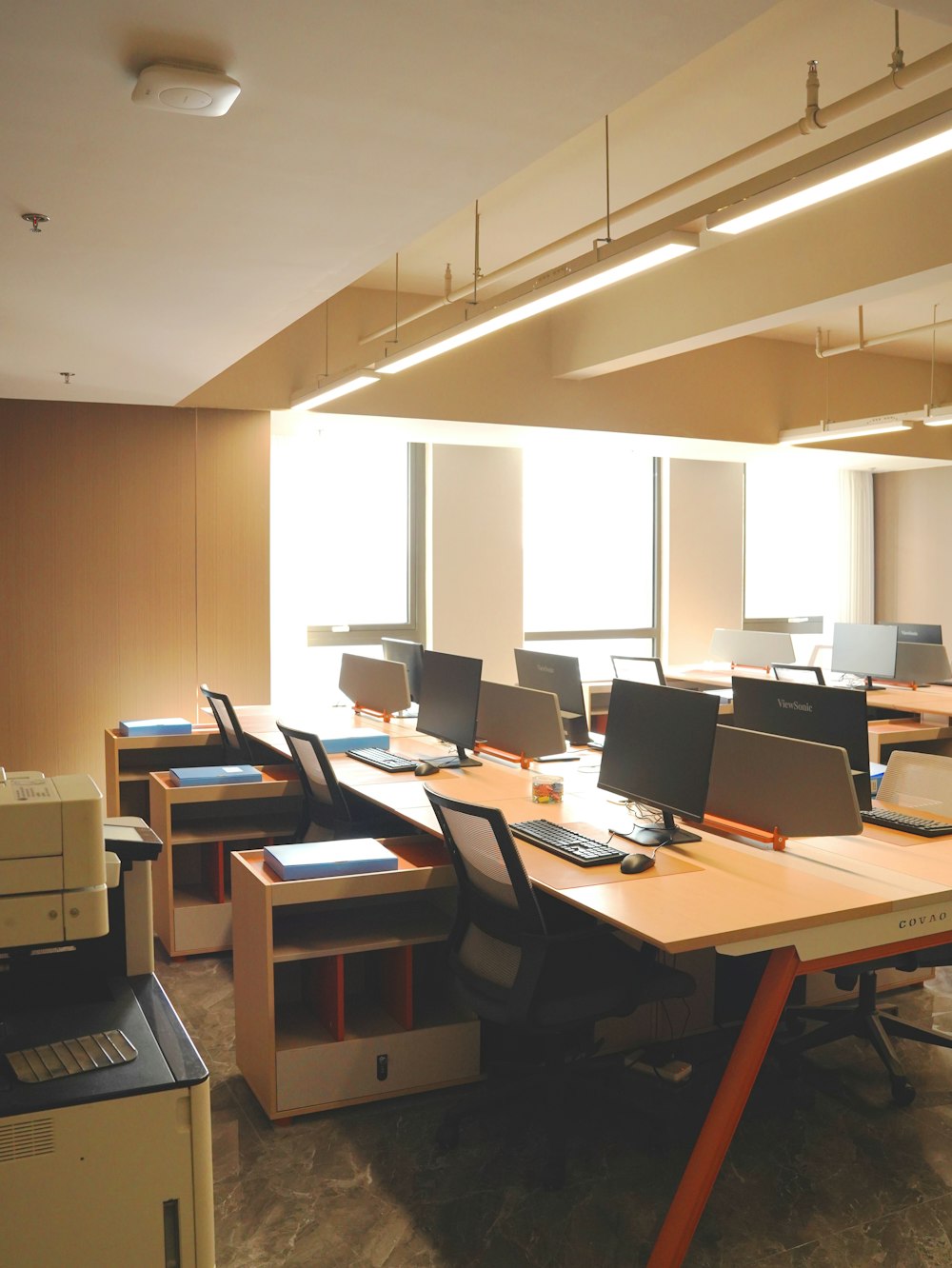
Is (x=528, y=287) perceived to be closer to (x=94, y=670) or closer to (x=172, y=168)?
(x=172, y=168)

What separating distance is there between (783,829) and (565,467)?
19.6ft

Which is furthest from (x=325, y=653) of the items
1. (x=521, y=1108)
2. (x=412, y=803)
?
(x=521, y=1108)

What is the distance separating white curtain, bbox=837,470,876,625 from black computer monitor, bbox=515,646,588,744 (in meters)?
5.71

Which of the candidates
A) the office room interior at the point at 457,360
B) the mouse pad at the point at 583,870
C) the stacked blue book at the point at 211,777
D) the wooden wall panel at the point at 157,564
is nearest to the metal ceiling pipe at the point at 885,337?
the office room interior at the point at 457,360

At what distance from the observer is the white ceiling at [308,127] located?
196 centimetres

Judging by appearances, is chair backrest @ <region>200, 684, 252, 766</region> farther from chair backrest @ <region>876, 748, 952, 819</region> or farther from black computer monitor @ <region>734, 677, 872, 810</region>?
chair backrest @ <region>876, 748, 952, 819</region>

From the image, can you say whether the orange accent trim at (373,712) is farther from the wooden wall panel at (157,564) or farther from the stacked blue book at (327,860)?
the stacked blue book at (327,860)

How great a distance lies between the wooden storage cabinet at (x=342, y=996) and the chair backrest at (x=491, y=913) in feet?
0.88

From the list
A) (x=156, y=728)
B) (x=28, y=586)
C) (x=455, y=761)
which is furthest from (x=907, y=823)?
(x=28, y=586)

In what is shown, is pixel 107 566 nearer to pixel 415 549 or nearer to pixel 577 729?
pixel 415 549

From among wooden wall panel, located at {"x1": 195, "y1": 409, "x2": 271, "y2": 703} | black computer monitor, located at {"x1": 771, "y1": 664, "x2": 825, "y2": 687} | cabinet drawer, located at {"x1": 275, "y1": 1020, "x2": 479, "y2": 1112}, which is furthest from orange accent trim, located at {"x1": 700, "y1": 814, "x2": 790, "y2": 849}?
wooden wall panel, located at {"x1": 195, "y1": 409, "x2": 271, "y2": 703}

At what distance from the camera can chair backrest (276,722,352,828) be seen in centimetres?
419

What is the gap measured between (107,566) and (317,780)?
2.65m

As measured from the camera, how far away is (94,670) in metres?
6.25
